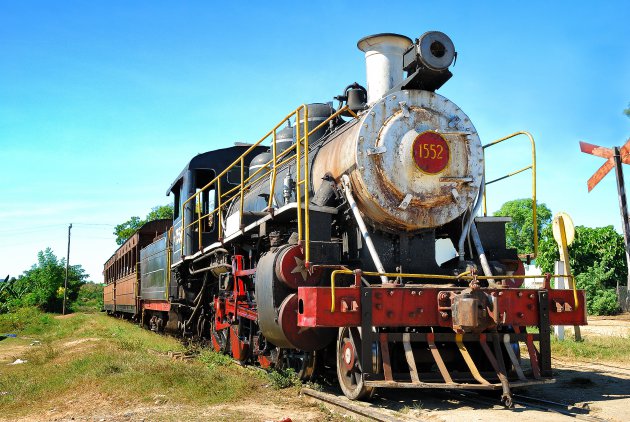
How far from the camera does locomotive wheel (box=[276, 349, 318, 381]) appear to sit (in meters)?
6.74

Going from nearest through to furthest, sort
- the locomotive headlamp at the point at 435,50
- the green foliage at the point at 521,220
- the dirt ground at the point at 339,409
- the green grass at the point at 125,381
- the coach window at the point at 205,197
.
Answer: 1. the dirt ground at the point at 339,409
2. the green grass at the point at 125,381
3. the locomotive headlamp at the point at 435,50
4. the coach window at the point at 205,197
5. the green foliage at the point at 521,220

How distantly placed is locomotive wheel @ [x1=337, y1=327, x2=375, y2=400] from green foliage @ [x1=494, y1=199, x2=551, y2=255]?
51992 millimetres

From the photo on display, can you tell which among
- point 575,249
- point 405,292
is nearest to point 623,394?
point 405,292

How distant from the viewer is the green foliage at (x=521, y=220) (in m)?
57.1

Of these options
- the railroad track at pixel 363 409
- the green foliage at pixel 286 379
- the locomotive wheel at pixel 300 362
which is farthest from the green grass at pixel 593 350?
the railroad track at pixel 363 409

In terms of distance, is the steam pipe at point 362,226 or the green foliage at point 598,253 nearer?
the steam pipe at point 362,226

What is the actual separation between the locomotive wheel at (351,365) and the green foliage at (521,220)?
2047 inches

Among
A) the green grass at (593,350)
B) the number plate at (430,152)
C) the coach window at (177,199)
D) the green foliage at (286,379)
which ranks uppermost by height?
the coach window at (177,199)

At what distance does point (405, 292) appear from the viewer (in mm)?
5746

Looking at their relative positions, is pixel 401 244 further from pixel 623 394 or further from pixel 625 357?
pixel 625 357

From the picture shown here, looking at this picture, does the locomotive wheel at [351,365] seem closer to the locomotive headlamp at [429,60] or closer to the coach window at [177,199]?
the locomotive headlamp at [429,60]

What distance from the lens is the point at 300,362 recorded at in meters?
7.32

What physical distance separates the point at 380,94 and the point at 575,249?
2101 cm

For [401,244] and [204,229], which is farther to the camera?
[204,229]
